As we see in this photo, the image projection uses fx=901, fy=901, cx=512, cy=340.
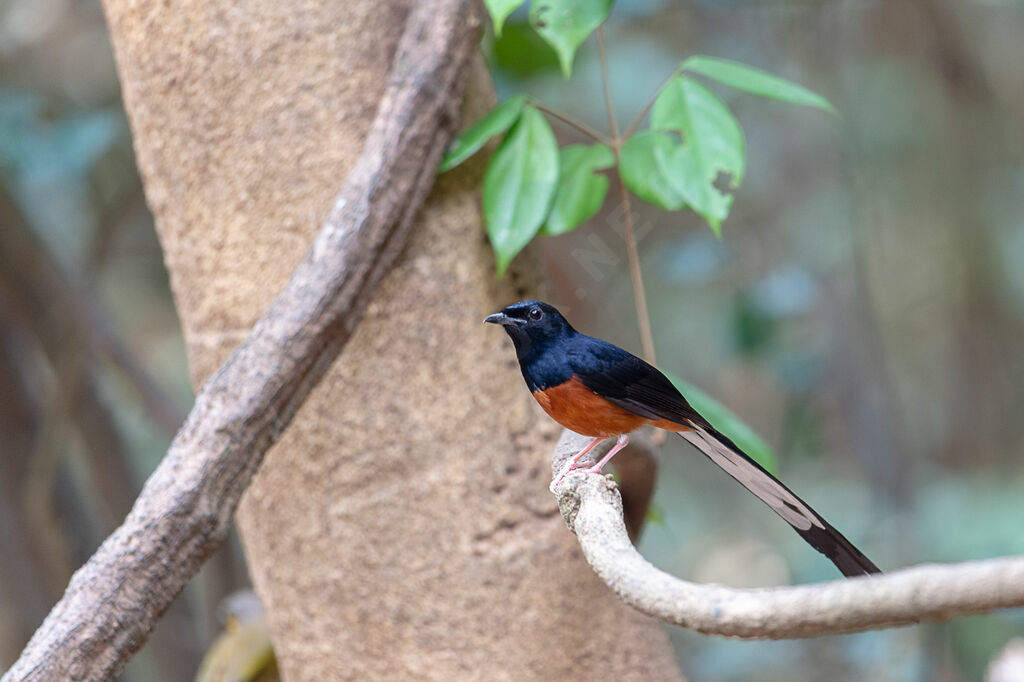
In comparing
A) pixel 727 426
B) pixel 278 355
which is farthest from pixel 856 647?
pixel 278 355

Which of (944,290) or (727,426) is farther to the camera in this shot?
(944,290)

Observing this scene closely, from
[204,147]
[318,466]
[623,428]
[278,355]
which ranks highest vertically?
[204,147]

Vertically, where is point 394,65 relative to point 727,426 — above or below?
above

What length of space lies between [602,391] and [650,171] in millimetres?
639

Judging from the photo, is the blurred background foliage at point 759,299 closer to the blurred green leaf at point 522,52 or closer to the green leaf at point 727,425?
the blurred green leaf at point 522,52

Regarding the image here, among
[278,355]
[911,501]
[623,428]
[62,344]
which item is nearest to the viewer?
[623,428]

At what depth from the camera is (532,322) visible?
1.51 metres

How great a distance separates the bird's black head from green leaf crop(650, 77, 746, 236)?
44 cm

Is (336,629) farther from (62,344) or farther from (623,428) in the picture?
(62,344)

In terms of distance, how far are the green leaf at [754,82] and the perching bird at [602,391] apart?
720 millimetres

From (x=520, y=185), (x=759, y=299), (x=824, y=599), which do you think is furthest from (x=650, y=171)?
(x=759, y=299)

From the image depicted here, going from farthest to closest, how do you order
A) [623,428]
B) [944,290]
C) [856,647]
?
[944,290] < [856,647] < [623,428]

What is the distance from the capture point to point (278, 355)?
5.51 ft

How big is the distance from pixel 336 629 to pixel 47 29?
163 inches
